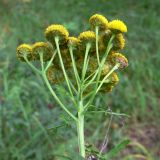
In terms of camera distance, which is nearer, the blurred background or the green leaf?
the green leaf

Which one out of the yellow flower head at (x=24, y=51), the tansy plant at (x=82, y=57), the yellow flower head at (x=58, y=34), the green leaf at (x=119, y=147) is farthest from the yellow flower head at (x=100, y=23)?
the green leaf at (x=119, y=147)

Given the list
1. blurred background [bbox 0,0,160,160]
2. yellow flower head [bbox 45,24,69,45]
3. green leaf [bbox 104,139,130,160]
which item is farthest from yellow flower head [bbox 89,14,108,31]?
blurred background [bbox 0,0,160,160]

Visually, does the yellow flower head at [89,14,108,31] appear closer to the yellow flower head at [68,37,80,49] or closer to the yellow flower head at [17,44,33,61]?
the yellow flower head at [68,37,80,49]

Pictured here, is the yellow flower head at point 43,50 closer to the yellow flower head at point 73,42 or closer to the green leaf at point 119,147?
the yellow flower head at point 73,42

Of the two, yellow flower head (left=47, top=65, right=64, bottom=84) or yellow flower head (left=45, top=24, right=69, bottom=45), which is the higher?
yellow flower head (left=45, top=24, right=69, bottom=45)

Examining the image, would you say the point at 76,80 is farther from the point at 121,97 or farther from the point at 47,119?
the point at 121,97

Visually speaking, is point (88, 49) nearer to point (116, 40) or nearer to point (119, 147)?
point (116, 40)

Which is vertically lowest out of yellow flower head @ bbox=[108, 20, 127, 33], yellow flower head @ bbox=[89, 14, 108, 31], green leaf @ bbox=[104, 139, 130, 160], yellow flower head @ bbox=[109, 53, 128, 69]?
green leaf @ bbox=[104, 139, 130, 160]

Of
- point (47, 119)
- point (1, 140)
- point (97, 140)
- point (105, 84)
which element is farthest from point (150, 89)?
point (105, 84)
